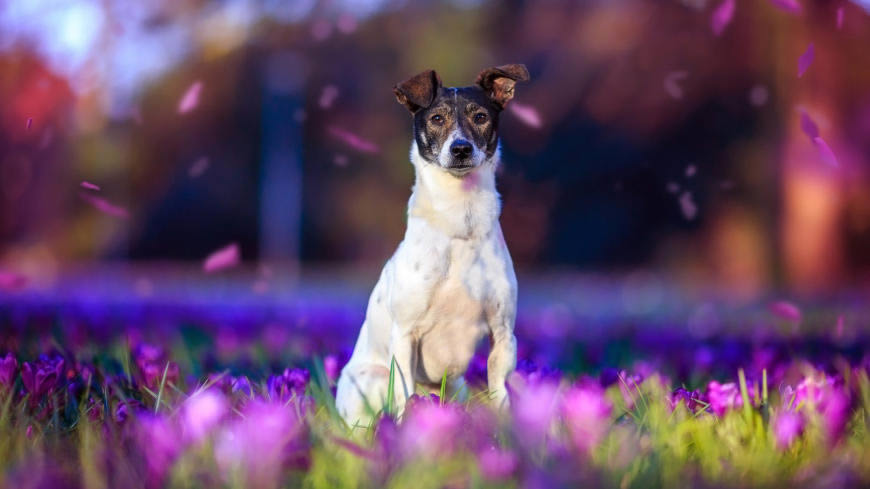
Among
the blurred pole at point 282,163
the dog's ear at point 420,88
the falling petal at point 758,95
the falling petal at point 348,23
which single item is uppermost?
the falling petal at point 348,23

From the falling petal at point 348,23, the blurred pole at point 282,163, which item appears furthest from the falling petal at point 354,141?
the blurred pole at point 282,163

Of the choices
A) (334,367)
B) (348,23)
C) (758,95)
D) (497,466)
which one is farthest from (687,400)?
(758,95)

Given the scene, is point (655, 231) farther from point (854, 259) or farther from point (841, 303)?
point (841, 303)

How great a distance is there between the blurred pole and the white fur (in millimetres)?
24183

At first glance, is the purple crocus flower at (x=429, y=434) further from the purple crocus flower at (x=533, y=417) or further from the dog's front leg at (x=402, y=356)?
the dog's front leg at (x=402, y=356)

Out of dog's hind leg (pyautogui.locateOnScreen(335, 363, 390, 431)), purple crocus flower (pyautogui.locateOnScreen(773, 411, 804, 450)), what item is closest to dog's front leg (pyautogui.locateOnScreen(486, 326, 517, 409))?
dog's hind leg (pyautogui.locateOnScreen(335, 363, 390, 431))

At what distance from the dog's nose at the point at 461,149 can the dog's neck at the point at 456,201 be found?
0.44 feet

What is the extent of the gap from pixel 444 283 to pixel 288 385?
0.80 m

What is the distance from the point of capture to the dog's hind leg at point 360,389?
3.98m

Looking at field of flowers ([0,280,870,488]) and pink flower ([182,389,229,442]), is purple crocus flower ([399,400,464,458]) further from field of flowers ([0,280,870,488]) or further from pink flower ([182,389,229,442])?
pink flower ([182,389,229,442])

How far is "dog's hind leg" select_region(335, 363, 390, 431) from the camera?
398 centimetres

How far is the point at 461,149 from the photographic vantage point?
13.4 ft

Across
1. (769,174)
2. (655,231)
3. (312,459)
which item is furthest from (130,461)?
(655,231)

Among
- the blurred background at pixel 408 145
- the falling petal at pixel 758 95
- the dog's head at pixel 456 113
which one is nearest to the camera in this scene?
the dog's head at pixel 456 113
